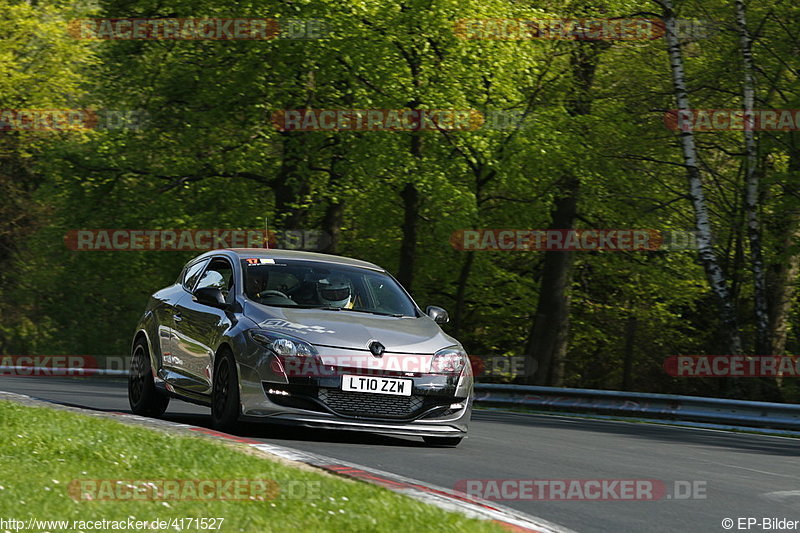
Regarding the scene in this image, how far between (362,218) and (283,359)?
24.7 metres

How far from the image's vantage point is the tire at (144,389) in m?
12.8

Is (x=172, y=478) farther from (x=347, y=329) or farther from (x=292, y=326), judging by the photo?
(x=347, y=329)

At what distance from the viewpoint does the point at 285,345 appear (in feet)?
33.8

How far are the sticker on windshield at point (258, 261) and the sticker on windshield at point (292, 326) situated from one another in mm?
1316

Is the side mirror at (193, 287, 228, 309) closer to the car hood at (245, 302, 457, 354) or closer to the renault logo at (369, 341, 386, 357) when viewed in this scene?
the car hood at (245, 302, 457, 354)

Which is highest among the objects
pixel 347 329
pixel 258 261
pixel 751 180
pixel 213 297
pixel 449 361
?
pixel 751 180

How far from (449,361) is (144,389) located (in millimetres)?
3736

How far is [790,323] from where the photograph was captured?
3134 centimetres

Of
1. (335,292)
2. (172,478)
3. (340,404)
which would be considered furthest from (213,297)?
(172,478)

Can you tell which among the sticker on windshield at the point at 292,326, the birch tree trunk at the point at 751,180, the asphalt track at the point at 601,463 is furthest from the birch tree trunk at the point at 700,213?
the sticker on windshield at the point at 292,326

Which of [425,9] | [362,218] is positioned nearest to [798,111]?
[425,9]

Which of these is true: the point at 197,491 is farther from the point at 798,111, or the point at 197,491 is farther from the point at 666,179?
the point at 666,179

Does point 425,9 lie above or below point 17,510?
above

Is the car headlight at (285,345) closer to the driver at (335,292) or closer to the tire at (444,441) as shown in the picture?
the driver at (335,292)
